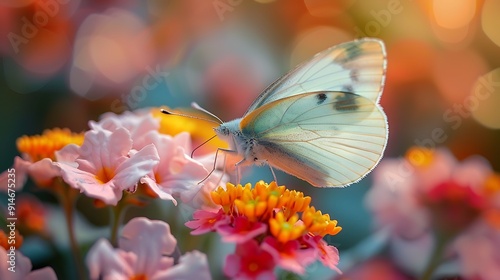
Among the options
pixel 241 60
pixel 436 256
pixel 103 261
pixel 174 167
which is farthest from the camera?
pixel 241 60

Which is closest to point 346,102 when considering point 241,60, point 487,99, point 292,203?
point 292,203

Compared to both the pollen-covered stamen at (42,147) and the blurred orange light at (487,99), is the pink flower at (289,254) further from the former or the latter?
the blurred orange light at (487,99)

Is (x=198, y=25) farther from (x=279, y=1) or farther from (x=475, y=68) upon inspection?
(x=475, y=68)

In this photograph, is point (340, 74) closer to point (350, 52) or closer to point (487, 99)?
point (350, 52)

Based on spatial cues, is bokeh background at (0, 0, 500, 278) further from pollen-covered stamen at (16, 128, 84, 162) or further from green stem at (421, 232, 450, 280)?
pollen-covered stamen at (16, 128, 84, 162)

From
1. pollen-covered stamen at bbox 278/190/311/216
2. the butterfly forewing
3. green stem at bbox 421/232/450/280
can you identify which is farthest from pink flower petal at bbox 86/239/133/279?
green stem at bbox 421/232/450/280
